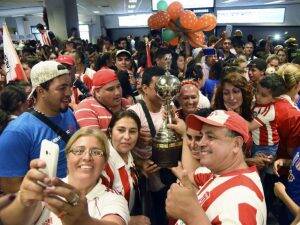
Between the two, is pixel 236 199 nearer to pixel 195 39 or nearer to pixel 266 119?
pixel 266 119

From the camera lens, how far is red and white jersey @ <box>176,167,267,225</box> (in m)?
1.33

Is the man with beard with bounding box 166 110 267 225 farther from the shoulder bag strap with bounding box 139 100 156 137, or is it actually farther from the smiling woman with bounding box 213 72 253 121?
the smiling woman with bounding box 213 72 253 121

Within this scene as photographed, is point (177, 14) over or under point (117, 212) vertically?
over

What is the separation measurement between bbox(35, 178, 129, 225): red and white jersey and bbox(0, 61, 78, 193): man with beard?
48cm

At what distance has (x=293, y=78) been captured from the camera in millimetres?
3461

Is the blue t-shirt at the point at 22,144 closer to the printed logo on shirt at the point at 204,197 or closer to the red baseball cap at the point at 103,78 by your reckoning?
the red baseball cap at the point at 103,78

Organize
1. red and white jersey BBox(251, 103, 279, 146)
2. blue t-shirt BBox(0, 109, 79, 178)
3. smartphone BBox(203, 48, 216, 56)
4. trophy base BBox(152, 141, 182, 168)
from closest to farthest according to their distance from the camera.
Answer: blue t-shirt BBox(0, 109, 79, 178)
trophy base BBox(152, 141, 182, 168)
red and white jersey BBox(251, 103, 279, 146)
smartphone BBox(203, 48, 216, 56)

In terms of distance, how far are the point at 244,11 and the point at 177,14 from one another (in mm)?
12847

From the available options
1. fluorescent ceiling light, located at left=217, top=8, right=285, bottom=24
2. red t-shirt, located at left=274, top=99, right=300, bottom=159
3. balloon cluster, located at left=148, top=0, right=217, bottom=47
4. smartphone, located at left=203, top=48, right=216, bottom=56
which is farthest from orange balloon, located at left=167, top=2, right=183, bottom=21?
fluorescent ceiling light, located at left=217, top=8, right=285, bottom=24

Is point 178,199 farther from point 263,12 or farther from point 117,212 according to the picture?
point 263,12

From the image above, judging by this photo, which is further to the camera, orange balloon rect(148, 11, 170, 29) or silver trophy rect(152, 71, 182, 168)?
orange balloon rect(148, 11, 170, 29)

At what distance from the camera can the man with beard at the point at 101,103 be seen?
9.01 ft

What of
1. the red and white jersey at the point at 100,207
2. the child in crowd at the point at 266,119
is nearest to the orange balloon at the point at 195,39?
the child in crowd at the point at 266,119

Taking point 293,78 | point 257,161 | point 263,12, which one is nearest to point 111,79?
point 257,161
